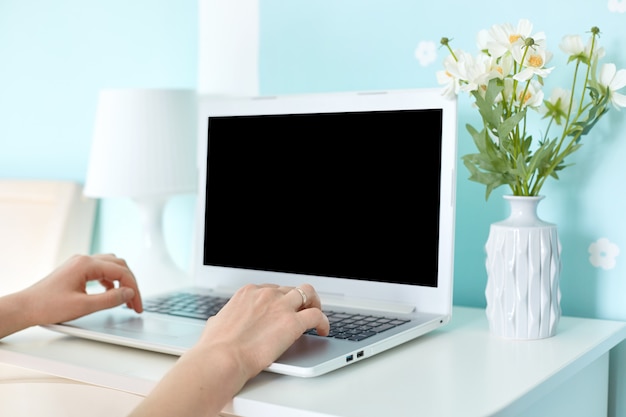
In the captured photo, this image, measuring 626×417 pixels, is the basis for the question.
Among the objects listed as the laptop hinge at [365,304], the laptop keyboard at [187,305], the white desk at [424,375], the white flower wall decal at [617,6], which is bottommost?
the white desk at [424,375]

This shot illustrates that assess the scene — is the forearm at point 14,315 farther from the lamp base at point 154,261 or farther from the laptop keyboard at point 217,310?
the lamp base at point 154,261

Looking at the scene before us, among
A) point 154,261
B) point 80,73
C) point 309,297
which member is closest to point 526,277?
point 309,297

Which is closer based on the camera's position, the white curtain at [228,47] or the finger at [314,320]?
the finger at [314,320]

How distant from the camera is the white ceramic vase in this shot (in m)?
0.95

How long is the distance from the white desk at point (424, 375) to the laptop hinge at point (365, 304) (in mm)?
54

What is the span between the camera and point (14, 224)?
1773 millimetres

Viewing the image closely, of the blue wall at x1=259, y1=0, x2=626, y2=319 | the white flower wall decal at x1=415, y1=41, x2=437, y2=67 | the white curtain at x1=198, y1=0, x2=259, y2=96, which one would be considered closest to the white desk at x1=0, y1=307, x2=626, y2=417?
the blue wall at x1=259, y1=0, x2=626, y2=319

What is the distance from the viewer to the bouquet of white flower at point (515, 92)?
37.4 inches

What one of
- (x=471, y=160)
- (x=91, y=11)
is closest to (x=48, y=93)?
(x=91, y=11)

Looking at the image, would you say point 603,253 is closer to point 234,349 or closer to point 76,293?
point 234,349

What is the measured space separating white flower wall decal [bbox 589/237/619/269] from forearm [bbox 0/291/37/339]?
0.80 meters

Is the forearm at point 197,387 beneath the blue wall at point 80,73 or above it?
beneath

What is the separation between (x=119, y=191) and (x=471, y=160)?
0.75 m

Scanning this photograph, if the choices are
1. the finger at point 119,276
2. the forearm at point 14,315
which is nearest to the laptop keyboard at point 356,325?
the finger at point 119,276
